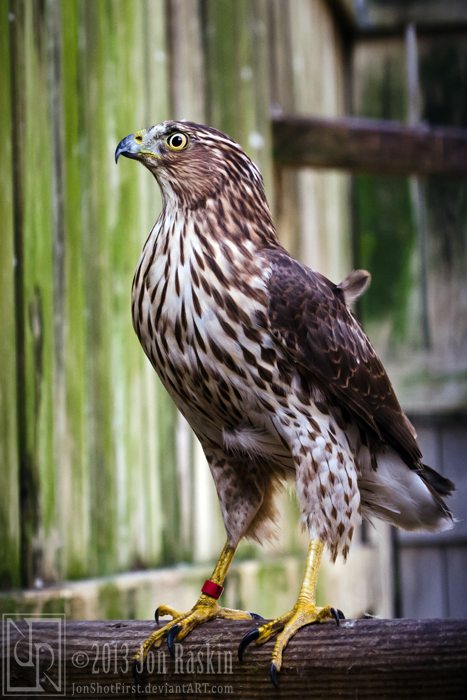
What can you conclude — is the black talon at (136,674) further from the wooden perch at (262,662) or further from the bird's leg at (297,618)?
the bird's leg at (297,618)

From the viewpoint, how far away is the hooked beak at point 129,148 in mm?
2180

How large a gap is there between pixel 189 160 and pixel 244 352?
55 cm

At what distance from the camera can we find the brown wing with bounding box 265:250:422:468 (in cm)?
209

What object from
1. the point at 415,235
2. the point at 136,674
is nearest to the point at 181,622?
the point at 136,674

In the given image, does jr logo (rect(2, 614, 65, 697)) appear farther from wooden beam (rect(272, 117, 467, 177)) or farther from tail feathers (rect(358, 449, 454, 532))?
wooden beam (rect(272, 117, 467, 177))

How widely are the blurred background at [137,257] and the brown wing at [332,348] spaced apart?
0.41 m

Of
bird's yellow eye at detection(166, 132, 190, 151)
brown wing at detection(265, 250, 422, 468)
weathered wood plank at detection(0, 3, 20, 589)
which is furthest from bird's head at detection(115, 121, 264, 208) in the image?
weathered wood plank at detection(0, 3, 20, 589)

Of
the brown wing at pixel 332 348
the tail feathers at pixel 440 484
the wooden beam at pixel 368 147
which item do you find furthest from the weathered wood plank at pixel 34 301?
the wooden beam at pixel 368 147

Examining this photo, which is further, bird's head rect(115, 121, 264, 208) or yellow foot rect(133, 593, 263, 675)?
bird's head rect(115, 121, 264, 208)

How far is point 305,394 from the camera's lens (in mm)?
2119

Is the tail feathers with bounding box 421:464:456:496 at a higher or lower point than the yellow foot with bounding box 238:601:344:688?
higher

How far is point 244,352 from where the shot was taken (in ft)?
6.64

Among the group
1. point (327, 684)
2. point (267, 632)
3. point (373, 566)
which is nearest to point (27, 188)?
point (267, 632)

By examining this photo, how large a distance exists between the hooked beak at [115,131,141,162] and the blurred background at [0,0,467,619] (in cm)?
57
